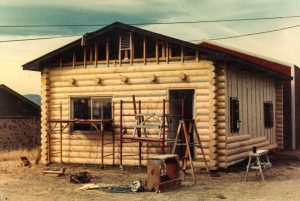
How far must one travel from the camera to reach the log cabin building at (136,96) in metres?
15.4

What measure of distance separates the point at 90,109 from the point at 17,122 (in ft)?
37.6

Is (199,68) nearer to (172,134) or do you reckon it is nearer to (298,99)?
(172,134)

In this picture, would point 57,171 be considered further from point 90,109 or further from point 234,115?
point 234,115

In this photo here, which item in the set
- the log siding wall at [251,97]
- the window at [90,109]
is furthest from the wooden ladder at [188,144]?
the window at [90,109]

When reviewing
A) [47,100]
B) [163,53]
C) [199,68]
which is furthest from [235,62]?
[47,100]

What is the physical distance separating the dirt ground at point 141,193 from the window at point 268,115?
15.8 feet

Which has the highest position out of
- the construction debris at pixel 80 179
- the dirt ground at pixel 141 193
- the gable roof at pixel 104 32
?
the gable roof at pixel 104 32

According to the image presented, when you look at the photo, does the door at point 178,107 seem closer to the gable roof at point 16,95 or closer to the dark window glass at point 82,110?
the dark window glass at point 82,110

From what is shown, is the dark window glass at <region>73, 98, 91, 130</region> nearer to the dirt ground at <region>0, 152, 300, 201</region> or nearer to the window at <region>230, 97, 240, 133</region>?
the dirt ground at <region>0, 152, 300, 201</region>

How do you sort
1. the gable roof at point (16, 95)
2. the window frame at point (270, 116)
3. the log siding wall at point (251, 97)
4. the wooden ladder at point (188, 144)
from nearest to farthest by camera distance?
the wooden ladder at point (188, 144) < the log siding wall at point (251, 97) < the window frame at point (270, 116) < the gable roof at point (16, 95)

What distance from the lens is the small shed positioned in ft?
87.0

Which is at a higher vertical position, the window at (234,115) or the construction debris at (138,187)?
the window at (234,115)

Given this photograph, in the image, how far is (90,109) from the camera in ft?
56.6

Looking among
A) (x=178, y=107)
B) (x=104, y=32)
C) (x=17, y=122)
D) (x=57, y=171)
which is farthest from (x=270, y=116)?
(x=17, y=122)
